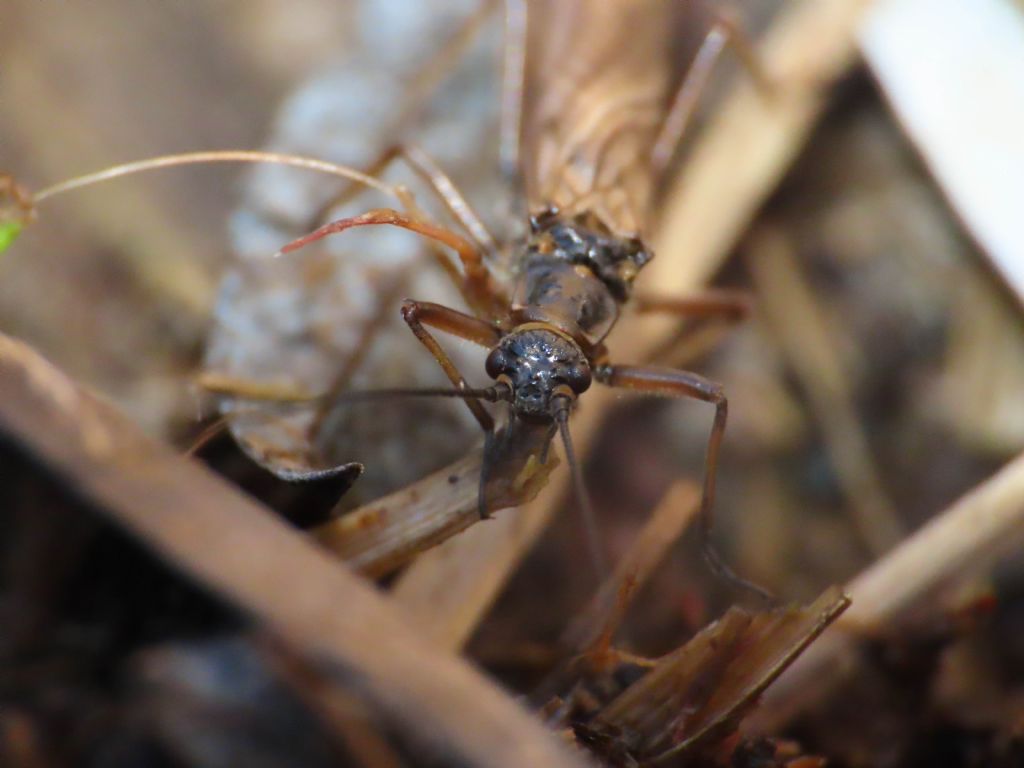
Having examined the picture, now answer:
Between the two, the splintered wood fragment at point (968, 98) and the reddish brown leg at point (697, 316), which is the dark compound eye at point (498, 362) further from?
the splintered wood fragment at point (968, 98)

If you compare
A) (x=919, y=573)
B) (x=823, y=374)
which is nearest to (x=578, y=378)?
(x=919, y=573)

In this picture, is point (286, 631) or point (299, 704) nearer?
point (286, 631)

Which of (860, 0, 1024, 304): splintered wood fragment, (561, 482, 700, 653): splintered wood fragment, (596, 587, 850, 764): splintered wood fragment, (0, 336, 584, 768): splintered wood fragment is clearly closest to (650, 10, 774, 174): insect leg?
(860, 0, 1024, 304): splintered wood fragment

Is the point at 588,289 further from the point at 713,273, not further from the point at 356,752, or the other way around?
the point at 356,752

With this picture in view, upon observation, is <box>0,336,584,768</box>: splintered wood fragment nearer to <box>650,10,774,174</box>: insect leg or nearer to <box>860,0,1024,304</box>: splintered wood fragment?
<box>650,10,774,174</box>: insect leg

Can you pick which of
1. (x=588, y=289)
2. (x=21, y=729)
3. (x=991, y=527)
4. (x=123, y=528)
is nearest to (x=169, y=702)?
(x=21, y=729)

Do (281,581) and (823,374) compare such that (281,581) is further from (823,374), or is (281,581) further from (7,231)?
(823,374)
